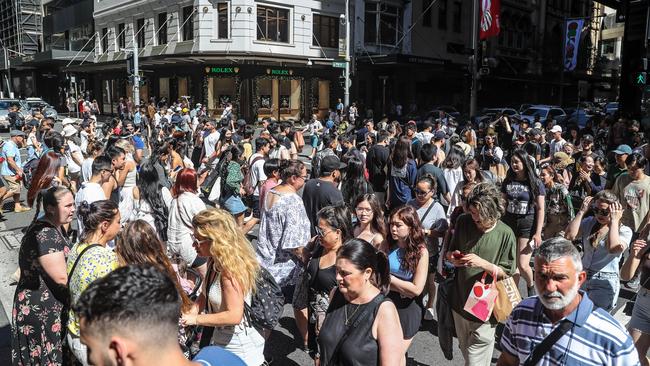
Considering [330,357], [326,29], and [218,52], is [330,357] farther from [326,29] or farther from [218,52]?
[326,29]

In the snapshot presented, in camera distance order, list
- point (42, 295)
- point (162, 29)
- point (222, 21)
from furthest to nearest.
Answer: point (162, 29)
point (222, 21)
point (42, 295)

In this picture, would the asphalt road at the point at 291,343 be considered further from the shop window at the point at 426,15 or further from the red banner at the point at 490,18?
the shop window at the point at 426,15

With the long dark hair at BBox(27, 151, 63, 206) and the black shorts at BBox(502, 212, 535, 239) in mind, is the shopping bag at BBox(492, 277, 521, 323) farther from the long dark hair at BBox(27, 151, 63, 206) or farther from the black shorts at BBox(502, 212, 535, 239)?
the long dark hair at BBox(27, 151, 63, 206)

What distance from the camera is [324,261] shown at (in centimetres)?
440

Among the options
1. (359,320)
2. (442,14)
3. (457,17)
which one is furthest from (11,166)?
(457,17)

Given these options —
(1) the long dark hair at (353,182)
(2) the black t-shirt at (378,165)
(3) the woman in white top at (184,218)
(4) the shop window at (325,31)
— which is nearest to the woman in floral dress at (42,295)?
(3) the woman in white top at (184,218)

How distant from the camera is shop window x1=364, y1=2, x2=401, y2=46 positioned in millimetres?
35406

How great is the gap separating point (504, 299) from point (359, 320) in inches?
65.8

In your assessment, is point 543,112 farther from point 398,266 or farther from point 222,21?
point 398,266

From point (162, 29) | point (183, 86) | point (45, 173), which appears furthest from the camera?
point (162, 29)

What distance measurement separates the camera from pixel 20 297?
3883 millimetres

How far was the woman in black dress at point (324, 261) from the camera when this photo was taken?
171 inches

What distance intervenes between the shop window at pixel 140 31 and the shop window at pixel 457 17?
2309 cm

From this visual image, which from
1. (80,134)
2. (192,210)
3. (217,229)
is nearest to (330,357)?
(217,229)
